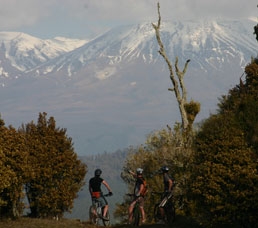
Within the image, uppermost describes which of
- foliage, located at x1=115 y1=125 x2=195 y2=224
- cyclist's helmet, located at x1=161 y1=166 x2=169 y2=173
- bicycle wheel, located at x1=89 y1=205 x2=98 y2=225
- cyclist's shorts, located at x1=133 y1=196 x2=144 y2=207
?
foliage, located at x1=115 y1=125 x2=195 y2=224

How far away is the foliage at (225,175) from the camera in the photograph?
22.2 m

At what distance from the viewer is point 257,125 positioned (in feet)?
81.9

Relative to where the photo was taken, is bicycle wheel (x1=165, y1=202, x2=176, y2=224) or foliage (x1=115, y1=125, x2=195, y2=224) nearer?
bicycle wheel (x1=165, y1=202, x2=176, y2=224)

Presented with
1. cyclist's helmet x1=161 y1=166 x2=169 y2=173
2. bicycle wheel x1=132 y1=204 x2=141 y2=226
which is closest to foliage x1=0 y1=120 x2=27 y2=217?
bicycle wheel x1=132 y1=204 x2=141 y2=226

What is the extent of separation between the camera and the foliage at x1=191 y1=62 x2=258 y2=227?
22219 millimetres

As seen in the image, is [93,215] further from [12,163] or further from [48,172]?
[48,172]

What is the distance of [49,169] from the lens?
37.4m

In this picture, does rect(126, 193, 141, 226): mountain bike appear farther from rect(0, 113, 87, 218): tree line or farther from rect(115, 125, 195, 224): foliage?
rect(115, 125, 195, 224): foliage

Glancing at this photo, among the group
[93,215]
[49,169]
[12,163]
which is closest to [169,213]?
[93,215]

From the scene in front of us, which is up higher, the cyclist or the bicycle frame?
the cyclist

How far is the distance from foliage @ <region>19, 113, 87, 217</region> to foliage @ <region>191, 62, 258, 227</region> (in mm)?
15873

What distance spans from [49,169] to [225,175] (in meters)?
17.8

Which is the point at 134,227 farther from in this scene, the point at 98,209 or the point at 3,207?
the point at 3,207

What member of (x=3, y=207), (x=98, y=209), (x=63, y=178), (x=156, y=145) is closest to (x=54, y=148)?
(x=63, y=178)
